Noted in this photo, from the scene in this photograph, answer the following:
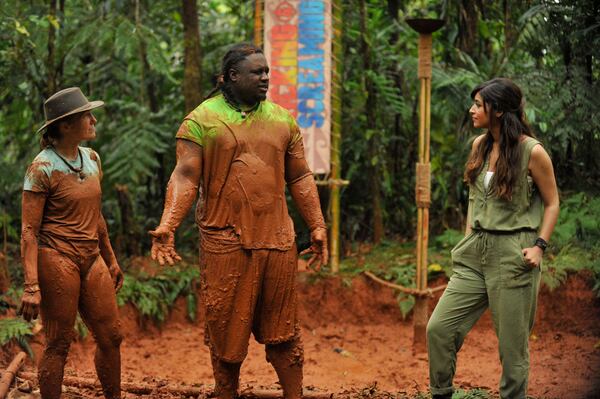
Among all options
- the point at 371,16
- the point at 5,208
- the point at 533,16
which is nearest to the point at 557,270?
the point at 533,16

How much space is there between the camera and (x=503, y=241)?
17.6 ft

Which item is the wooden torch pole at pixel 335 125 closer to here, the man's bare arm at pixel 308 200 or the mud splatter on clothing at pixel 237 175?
the man's bare arm at pixel 308 200

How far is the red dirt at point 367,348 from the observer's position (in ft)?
26.7

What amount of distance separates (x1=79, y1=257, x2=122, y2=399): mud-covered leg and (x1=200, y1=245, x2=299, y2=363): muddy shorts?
726 mm

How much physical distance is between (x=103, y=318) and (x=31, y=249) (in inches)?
25.6

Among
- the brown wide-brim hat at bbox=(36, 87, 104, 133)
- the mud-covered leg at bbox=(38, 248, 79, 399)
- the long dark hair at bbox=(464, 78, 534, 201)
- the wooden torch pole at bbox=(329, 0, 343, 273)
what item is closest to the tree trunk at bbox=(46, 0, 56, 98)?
the wooden torch pole at bbox=(329, 0, 343, 273)

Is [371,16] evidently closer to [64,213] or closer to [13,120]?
[13,120]

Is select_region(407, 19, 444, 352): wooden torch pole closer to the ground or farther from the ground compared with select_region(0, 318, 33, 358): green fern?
farther from the ground

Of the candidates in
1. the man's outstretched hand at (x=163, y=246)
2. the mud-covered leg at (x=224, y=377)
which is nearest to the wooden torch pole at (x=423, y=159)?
the mud-covered leg at (x=224, y=377)

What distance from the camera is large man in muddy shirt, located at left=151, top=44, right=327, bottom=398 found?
5289 millimetres

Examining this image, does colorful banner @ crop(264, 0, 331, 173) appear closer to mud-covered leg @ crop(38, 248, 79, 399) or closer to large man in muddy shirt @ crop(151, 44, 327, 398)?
large man in muddy shirt @ crop(151, 44, 327, 398)

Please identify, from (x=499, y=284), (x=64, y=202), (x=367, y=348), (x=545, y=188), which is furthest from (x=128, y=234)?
(x=545, y=188)

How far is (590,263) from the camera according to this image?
965cm

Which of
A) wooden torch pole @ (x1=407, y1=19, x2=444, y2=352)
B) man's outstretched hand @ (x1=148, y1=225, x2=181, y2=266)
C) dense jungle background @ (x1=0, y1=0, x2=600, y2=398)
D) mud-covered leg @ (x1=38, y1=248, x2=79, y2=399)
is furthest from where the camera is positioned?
dense jungle background @ (x1=0, y1=0, x2=600, y2=398)
